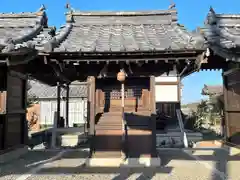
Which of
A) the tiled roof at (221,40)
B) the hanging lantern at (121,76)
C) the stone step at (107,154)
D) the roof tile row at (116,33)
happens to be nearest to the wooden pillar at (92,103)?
the stone step at (107,154)

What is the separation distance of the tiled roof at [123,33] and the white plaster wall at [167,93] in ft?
14.5

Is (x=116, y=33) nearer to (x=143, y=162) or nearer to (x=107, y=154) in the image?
(x=107, y=154)

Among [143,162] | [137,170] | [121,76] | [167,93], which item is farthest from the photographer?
[167,93]

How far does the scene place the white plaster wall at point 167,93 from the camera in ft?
41.3

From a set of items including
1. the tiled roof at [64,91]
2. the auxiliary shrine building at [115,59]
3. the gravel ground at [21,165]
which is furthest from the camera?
the tiled roof at [64,91]

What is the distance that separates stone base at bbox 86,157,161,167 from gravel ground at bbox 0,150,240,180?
25 cm

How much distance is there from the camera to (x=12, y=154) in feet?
26.7

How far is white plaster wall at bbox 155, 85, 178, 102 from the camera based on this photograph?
41.3ft

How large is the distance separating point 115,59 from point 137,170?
2.89 meters

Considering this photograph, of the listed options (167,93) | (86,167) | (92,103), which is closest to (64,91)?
(167,93)

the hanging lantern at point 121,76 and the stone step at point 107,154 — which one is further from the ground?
the hanging lantern at point 121,76

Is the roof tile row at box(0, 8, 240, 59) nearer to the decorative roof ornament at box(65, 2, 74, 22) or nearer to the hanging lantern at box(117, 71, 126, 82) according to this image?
the decorative roof ornament at box(65, 2, 74, 22)

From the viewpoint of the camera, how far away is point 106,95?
24.8 ft

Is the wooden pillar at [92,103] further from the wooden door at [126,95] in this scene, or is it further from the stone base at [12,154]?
the stone base at [12,154]
